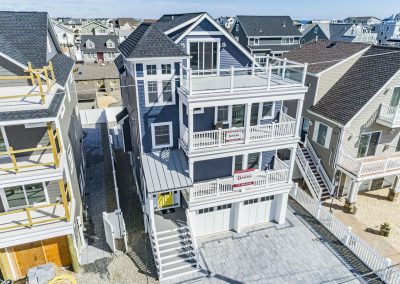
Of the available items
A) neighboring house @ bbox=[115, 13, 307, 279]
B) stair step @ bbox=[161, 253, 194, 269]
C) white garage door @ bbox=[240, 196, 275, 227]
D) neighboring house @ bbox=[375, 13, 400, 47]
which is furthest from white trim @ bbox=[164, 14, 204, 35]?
neighboring house @ bbox=[375, 13, 400, 47]

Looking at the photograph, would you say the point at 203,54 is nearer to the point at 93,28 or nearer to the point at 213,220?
the point at 213,220

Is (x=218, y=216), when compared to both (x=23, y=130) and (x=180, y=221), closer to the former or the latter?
(x=180, y=221)

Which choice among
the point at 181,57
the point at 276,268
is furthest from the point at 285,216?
the point at 181,57

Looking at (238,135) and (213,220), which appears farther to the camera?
(213,220)

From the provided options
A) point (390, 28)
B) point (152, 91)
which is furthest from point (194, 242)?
point (390, 28)

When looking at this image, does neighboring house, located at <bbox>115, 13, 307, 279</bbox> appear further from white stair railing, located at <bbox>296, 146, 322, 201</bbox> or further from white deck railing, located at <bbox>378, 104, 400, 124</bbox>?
white deck railing, located at <bbox>378, 104, 400, 124</bbox>
